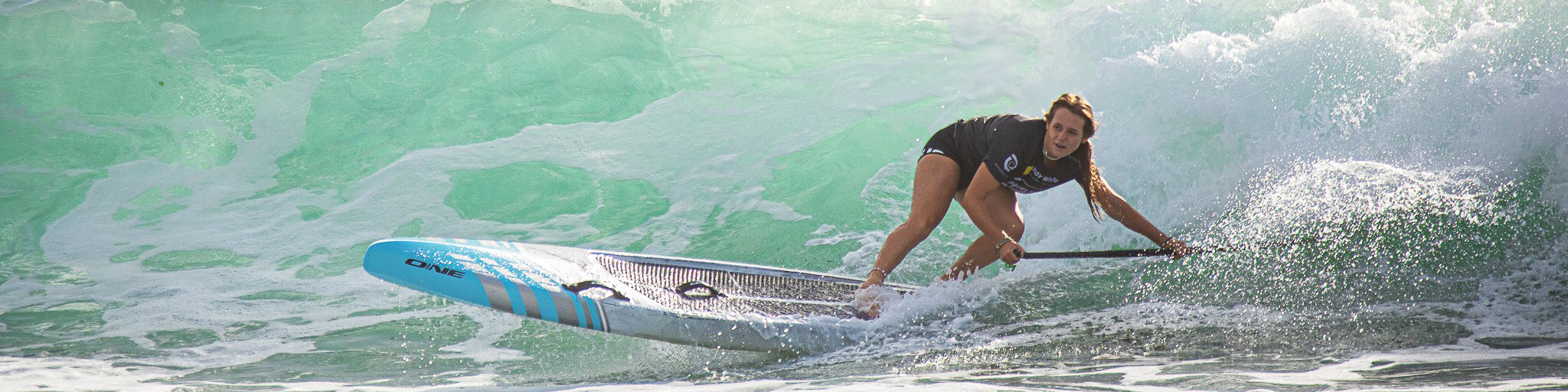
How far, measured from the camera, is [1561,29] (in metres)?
5.18

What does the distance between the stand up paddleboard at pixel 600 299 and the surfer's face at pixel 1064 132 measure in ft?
3.09

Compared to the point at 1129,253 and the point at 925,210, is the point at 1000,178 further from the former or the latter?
the point at 1129,253

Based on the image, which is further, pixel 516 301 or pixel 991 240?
pixel 991 240

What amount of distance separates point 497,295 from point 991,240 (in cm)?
192

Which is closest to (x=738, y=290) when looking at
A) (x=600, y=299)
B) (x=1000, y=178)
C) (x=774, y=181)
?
(x=600, y=299)

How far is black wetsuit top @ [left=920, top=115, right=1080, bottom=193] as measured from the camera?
3.63 m

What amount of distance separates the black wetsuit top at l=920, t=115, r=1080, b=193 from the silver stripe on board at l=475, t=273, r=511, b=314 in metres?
1.72

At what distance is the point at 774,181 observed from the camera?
6809 mm

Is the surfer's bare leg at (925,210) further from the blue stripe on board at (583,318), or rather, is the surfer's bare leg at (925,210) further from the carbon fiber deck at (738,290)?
the blue stripe on board at (583,318)

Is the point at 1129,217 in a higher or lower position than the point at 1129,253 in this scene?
higher

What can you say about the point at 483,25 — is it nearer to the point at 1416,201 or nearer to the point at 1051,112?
the point at 1051,112

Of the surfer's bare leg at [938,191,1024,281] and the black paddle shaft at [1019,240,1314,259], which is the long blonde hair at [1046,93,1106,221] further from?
the surfer's bare leg at [938,191,1024,281]

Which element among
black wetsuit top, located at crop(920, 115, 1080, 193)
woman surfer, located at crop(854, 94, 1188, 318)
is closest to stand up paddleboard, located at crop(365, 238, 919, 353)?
woman surfer, located at crop(854, 94, 1188, 318)

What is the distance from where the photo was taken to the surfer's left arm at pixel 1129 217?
3879mm
